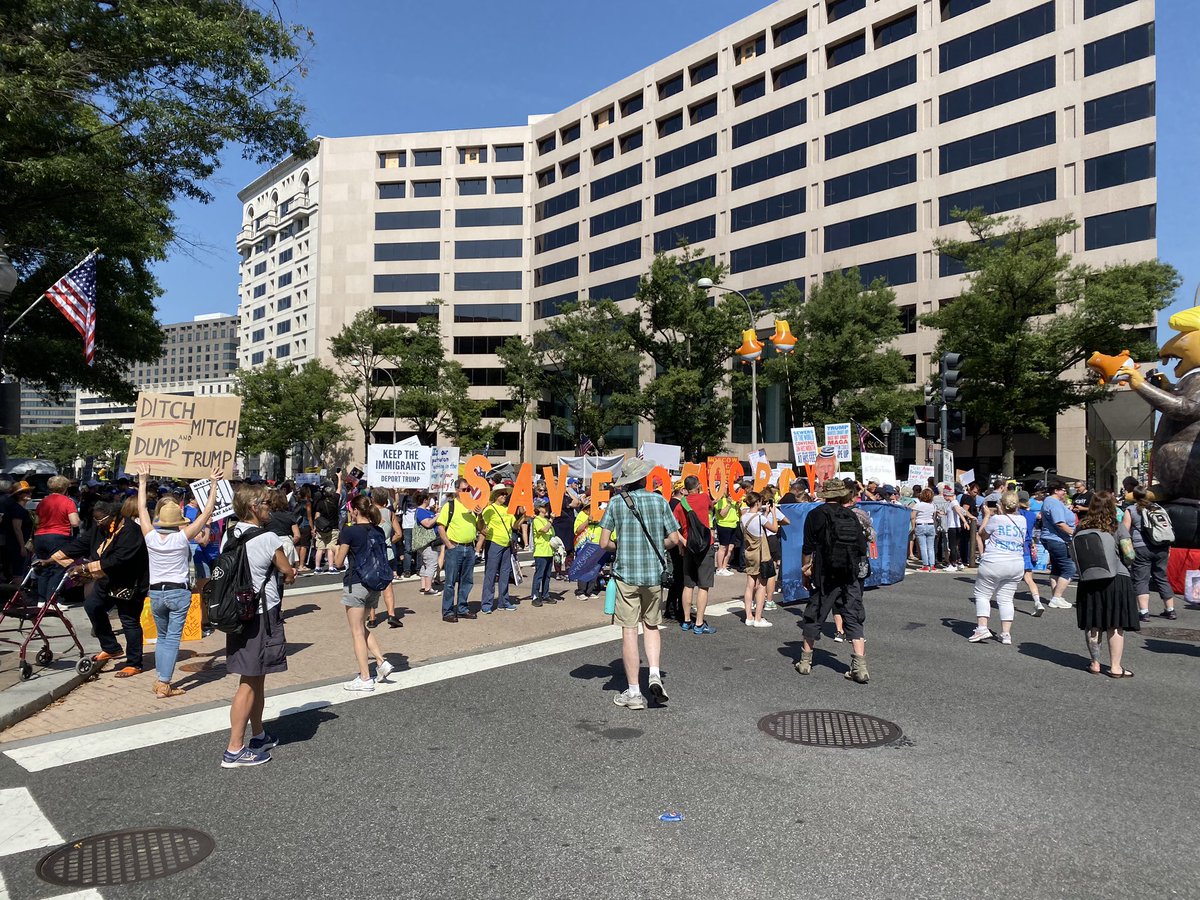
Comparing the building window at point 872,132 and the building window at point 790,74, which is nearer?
the building window at point 872,132

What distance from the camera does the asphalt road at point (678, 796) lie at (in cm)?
365

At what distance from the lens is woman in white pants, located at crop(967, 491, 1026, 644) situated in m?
9.01

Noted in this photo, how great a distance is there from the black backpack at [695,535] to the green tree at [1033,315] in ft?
79.7

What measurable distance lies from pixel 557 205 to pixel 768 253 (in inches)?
915

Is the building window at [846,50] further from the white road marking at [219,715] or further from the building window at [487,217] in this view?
the white road marking at [219,715]

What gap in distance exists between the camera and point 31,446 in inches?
4587

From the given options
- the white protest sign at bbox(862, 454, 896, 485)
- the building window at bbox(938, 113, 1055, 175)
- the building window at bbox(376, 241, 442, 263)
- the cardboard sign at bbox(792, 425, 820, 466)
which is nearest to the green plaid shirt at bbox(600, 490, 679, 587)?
the cardboard sign at bbox(792, 425, 820, 466)

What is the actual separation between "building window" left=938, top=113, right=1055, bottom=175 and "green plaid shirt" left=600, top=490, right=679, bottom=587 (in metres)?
39.0

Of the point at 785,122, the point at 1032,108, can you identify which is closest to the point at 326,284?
the point at 785,122

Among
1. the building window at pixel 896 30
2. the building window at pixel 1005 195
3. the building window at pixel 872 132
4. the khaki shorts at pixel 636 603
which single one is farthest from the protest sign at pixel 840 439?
the building window at pixel 896 30

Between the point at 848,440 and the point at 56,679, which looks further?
the point at 848,440

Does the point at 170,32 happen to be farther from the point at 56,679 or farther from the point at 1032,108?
the point at 1032,108

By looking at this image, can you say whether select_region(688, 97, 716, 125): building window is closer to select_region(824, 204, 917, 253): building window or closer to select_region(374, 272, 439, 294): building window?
select_region(824, 204, 917, 253): building window

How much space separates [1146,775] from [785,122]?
4792 centimetres
